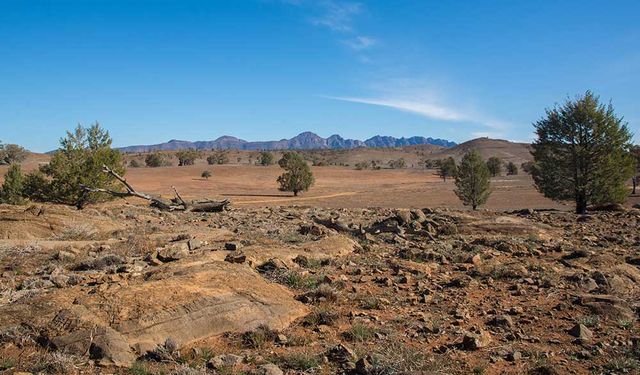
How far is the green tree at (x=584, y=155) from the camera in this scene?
2592cm

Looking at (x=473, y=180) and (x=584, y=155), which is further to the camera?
(x=473, y=180)

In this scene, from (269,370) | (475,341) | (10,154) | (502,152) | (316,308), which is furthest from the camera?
(502,152)

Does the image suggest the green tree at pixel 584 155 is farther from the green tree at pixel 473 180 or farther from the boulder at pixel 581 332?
the boulder at pixel 581 332

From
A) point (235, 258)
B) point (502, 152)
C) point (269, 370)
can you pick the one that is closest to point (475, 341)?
point (269, 370)

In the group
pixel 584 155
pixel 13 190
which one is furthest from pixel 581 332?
pixel 13 190

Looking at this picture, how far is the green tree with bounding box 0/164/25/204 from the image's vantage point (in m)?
28.8

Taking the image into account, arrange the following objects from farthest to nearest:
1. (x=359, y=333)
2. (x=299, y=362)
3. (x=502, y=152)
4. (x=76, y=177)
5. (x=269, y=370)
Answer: (x=502, y=152), (x=76, y=177), (x=359, y=333), (x=299, y=362), (x=269, y=370)

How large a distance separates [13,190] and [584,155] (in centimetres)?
3502

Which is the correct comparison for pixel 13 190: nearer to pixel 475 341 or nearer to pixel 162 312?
pixel 162 312

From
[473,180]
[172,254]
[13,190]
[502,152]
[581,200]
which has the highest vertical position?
[502,152]

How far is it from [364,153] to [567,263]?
164269mm

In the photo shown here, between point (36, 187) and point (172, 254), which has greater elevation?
point (36, 187)

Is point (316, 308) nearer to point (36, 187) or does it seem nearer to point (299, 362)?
point (299, 362)

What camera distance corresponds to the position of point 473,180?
38688 mm
